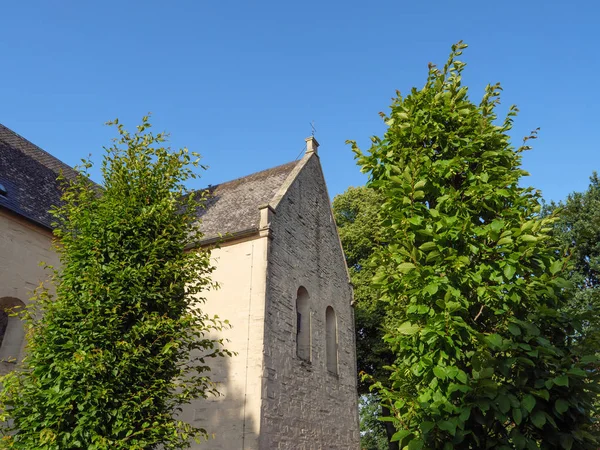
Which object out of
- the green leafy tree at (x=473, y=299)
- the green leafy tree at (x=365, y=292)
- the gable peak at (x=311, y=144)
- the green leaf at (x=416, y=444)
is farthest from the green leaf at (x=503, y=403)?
the green leafy tree at (x=365, y=292)

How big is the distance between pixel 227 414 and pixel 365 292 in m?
14.7

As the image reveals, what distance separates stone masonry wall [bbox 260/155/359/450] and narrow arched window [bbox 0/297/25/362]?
670cm

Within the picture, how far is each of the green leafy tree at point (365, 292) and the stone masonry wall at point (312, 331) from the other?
3426 millimetres

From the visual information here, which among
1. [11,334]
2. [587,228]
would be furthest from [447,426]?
[587,228]

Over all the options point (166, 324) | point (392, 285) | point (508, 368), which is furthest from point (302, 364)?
point (508, 368)

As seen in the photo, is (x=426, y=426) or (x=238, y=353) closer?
(x=426, y=426)

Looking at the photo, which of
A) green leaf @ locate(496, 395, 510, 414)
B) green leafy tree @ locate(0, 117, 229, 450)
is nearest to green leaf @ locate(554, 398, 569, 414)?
green leaf @ locate(496, 395, 510, 414)

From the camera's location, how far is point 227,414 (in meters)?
11.9

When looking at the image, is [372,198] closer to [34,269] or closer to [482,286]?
[34,269]

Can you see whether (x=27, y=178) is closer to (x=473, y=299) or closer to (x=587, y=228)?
(x=473, y=299)

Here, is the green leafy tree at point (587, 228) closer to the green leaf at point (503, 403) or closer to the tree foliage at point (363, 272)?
the tree foliage at point (363, 272)

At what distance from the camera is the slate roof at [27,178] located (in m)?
13.6

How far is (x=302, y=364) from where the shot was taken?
1421 centimetres

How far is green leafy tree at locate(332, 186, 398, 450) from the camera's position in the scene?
24.3m
